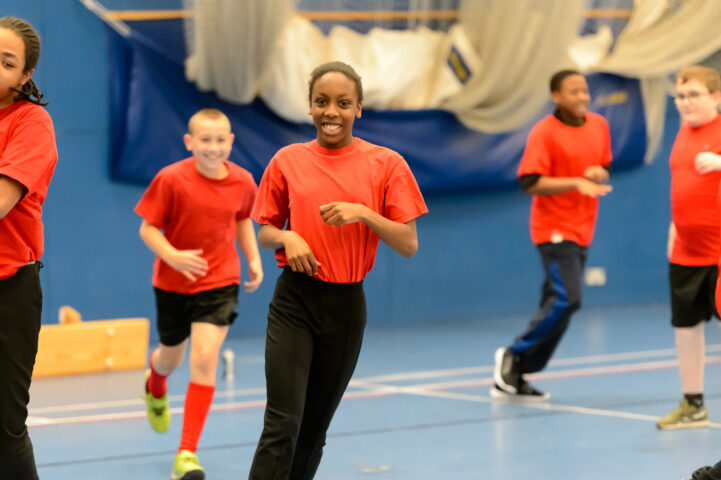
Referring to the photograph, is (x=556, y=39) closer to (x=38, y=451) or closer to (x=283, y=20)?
(x=283, y=20)

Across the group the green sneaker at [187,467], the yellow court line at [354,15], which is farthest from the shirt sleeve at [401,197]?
the yellow court line at [354,15]

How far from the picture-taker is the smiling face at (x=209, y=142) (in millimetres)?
5219

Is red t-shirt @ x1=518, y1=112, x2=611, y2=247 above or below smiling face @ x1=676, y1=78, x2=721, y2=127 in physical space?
below

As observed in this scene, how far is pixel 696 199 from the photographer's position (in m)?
5.74

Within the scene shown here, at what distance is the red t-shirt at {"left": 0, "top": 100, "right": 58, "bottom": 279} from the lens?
11.0 ft

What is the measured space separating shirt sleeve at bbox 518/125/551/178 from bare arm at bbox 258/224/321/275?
10.3 feet

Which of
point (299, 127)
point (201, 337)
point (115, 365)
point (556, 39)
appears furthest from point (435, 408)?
point (556, 39)

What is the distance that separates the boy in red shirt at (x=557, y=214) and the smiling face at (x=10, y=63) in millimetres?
3772

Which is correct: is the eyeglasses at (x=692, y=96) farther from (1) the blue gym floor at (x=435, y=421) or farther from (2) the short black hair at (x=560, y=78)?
(1) the blue gym floor at (x=435, y=421)

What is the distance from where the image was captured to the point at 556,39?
31.1 ft

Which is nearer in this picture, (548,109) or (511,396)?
(511,396)

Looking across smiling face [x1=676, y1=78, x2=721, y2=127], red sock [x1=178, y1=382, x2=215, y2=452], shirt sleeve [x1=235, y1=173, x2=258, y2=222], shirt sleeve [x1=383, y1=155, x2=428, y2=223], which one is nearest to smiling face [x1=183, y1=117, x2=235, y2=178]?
shirt sleeve [x1=235, y1=173, x2=258, y2=222]

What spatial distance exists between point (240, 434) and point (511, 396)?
5.86ft

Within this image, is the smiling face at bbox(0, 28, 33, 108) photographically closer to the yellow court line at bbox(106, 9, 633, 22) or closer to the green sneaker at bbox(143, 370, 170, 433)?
the green sneaker at bbox(143, 370, 170, 433)
